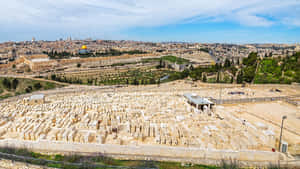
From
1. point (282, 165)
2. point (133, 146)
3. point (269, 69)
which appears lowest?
point (282, 165)

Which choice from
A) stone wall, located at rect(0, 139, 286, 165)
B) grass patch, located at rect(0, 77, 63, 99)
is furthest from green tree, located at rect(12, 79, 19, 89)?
stone wall, located at rect(0, 139, 286, 165)

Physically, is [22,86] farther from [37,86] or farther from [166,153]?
[166,153]

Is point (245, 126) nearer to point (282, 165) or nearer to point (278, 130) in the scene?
point (278, 130)

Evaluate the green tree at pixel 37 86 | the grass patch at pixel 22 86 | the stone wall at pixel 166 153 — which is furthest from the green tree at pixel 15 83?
the stone wall at pixel 166 153

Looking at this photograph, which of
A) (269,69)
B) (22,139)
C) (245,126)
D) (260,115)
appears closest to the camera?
(22,139)

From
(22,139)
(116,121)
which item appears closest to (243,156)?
(116,121)

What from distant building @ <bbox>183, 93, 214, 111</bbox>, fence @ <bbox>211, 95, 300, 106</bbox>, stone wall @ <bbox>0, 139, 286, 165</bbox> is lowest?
stone wall @ <bbox>0, 139, 286, 165</bbox>

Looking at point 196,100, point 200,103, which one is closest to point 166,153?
point 200,103

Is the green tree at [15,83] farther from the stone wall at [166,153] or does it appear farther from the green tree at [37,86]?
the stone wall at [166,153]

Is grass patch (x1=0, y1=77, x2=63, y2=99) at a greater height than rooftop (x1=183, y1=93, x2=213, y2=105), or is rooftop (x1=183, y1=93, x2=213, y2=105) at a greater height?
A: rooftop (x1=183, y1=93, x2=213, y2=105)

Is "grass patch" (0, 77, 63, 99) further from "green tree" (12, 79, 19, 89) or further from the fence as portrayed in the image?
the fence

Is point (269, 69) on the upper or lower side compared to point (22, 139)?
upper
